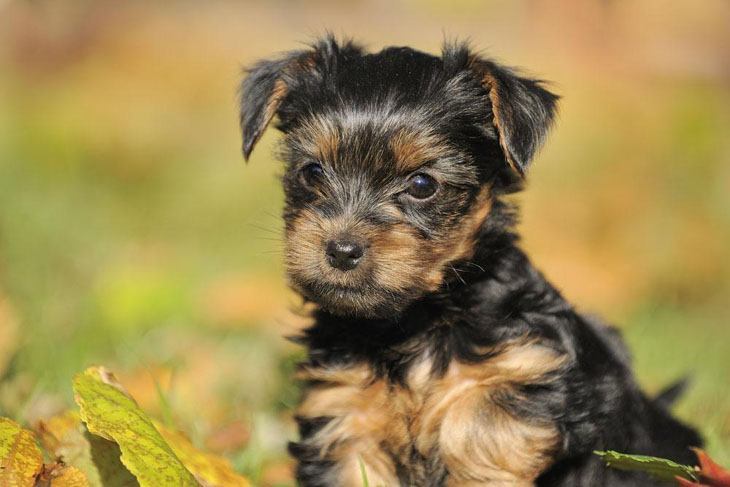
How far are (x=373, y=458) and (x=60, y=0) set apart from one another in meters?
9.56

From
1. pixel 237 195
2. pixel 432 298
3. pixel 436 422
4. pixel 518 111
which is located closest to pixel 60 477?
pixel 436 422

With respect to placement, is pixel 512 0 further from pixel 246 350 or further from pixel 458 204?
pixel 458 204

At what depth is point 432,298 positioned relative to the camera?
3658 mm

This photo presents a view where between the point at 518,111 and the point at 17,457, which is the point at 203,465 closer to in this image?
the point at 17,457

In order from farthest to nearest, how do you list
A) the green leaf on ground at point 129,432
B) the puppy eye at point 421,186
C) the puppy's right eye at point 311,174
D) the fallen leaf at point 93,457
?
the puppy's right eye at point 311,174 < the puppy eye at point 421,186 < the fallen leaf at point 93,457 < the green leaf on ground at point 129,432

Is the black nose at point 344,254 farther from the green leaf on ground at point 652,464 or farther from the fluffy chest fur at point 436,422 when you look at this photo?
the green leaf on ground at point 652,464

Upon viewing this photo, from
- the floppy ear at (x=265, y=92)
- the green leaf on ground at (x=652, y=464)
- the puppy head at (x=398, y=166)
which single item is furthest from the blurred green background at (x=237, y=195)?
the green leaf on ground at (x=652, y=464)

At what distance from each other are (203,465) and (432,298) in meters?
1.11

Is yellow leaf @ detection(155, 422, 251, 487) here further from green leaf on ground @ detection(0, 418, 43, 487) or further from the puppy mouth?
the puppy mouth

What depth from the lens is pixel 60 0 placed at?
37.6 feet

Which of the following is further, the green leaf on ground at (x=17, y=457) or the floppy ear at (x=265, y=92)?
the floppy ear at (x=265, y=92)

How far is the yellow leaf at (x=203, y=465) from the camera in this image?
338cm

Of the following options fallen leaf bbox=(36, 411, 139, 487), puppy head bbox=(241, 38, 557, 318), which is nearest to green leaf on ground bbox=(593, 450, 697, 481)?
puppy head bbox=(241, 38, 557, 318)

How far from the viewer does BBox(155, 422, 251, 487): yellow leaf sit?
338cm
